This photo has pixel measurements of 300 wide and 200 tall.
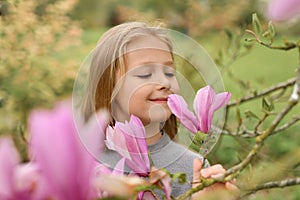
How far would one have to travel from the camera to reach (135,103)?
0.81m

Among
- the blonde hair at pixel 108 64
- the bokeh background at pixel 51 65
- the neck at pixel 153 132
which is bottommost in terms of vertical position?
the bokeh background at pixel 51 65

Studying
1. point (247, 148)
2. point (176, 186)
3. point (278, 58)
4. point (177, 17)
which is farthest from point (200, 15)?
point (176, 186)

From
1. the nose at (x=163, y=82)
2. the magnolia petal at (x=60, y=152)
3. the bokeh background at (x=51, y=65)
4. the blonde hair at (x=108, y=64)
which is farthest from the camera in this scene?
the bokeh background at (x=51, y=65)

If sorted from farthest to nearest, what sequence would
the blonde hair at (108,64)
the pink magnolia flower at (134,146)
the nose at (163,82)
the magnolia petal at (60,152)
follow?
the blonde hair at (108,64) < the nose at (163,82) < the pink magnolia flower at (134,146) < the magnolia petal at (60,152)

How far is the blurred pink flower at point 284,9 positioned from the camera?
13.6 inches

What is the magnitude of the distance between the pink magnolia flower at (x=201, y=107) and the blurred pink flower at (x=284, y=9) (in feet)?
0.75

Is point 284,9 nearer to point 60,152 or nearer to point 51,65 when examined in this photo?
point 60,152

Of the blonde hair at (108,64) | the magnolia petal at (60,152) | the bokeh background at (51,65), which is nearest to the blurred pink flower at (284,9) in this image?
the magnolia petal at (60,152)

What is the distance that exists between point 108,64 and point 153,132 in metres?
0.12

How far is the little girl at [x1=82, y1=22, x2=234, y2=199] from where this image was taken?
773 millimetres

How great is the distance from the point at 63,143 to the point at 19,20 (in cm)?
250

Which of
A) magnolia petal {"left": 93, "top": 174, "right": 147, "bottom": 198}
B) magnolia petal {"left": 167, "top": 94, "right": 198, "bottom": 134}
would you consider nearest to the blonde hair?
magnolia petal {"left": 167, "top": 94, "right": 198, "bottom": 134}

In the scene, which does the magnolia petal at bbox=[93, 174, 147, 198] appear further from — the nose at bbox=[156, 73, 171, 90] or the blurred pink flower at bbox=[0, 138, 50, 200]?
the nose at bbox=[156, 73, 171, 90]

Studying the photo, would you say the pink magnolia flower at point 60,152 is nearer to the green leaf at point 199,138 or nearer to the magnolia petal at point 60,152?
the magnolia petal at point 60,152
